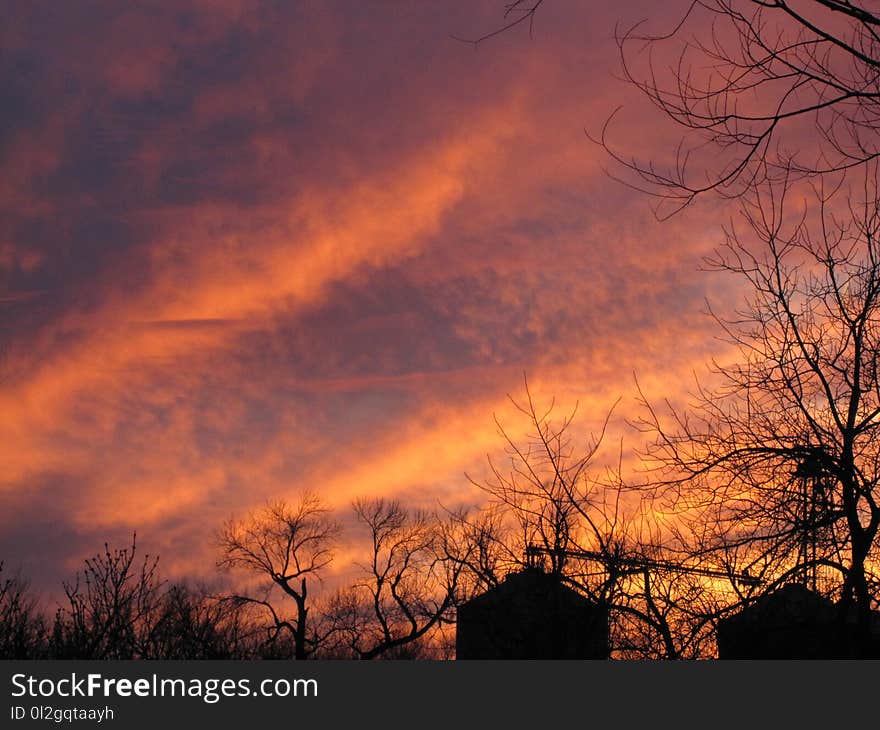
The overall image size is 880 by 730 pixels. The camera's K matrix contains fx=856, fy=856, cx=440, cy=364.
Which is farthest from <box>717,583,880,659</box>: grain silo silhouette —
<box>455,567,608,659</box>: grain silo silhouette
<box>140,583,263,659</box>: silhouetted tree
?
<box>140,583,263,659</box>: silhouetted tree

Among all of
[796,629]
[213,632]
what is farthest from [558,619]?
[213,632]

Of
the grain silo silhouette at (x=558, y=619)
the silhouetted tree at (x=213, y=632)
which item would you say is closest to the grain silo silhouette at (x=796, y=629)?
the grain silo silhouette at (x=558, y=619)

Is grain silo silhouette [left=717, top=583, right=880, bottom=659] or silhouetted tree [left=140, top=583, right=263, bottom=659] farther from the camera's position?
silhouetted tree [left=140, top=583, right=263, bottom=659]

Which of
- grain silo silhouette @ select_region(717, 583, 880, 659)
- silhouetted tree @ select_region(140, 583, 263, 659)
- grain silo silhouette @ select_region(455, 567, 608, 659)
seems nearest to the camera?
grain silo silhouette @ select_region(717, 583, 880, 659)

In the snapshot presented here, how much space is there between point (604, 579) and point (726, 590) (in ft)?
5.55

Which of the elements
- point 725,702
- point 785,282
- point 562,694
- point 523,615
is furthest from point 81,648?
point 785,282

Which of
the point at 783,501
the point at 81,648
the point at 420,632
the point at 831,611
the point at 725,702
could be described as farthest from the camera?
the point at 420,632

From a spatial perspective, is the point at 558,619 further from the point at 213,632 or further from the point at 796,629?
the point at 213,632

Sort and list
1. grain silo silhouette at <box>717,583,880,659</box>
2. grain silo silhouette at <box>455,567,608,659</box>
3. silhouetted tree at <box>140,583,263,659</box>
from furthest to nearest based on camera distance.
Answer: silhouetted tree at <box>140,583,263,659</box> < grain silo silhouette at <box>455,567,608,659</box> < grain silo silhouette at <box>717,583,880,659</box>

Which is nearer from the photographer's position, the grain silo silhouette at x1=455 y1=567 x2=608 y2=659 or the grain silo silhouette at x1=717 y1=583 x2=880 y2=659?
the grain silo silhouette at x1=717 y1=583 x2=880 y2=659

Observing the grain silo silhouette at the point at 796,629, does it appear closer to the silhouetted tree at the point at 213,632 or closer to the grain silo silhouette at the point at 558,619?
the grain silo silhouette at the point at 558,619

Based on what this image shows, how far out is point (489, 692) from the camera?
6039 millimetres

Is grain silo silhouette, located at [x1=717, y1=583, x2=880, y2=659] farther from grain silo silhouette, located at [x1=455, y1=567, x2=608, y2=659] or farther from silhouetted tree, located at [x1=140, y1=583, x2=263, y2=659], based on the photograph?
silhouetted tree, located at [x1=140, y1=583, x2=263, y2=659]

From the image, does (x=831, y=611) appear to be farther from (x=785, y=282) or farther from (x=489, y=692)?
(x=489, y=692)
